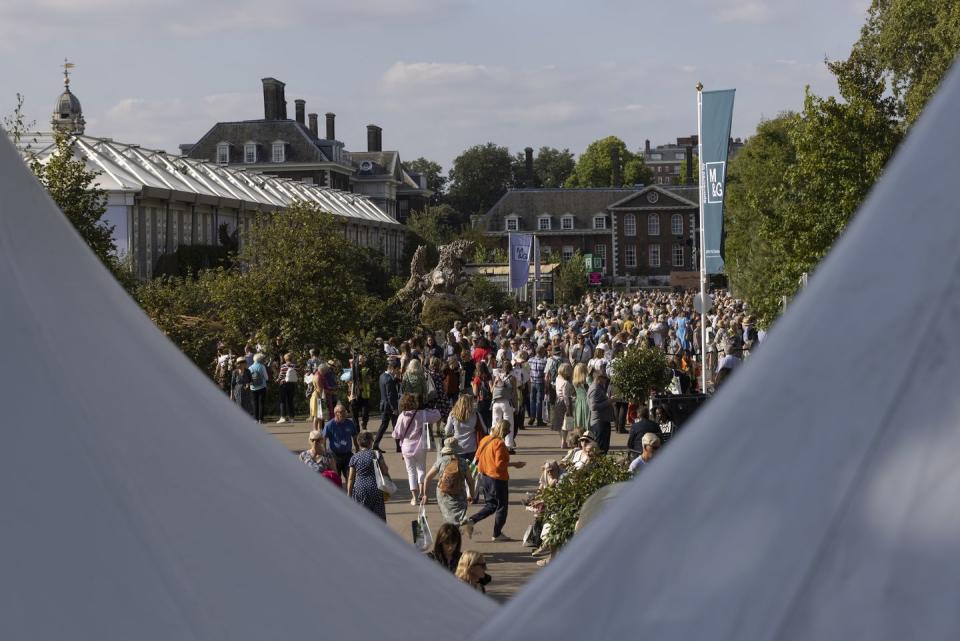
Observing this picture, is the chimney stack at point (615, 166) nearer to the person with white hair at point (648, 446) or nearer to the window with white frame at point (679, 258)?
the window with white frame at point (679, 258)

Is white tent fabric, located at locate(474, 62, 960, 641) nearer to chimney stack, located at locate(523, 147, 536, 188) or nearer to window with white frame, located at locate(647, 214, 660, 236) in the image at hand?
window with white frame, located at locate(647, 214, 660, 236)

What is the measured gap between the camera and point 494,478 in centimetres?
1267

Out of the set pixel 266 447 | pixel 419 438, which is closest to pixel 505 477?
pixel 419 438

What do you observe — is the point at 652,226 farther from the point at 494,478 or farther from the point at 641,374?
the point at 494,478

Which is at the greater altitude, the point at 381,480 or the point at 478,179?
the point at 478,179

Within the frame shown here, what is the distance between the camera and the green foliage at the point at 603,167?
133250 millimetres

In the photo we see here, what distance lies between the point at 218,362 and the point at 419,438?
10650 mm

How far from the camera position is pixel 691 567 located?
2.24 metres

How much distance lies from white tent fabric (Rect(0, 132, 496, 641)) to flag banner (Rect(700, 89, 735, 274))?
1833cm

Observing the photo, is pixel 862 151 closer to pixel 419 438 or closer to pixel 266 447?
pixel 419 438

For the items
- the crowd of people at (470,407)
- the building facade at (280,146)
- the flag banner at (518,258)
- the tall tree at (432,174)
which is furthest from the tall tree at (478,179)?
the crowd of people at (470,407)

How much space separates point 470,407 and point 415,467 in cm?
120

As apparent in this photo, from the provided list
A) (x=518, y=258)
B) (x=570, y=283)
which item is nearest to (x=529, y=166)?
(x=570, y=283)

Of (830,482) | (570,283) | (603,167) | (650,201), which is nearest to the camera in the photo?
(830,482)
